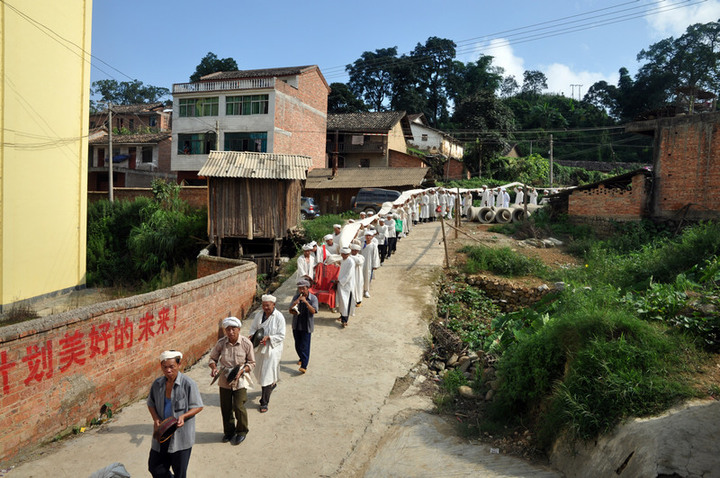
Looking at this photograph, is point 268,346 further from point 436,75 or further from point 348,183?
point 436,75

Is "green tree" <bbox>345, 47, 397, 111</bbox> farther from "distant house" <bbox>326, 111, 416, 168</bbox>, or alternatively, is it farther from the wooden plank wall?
the wooden plank wall

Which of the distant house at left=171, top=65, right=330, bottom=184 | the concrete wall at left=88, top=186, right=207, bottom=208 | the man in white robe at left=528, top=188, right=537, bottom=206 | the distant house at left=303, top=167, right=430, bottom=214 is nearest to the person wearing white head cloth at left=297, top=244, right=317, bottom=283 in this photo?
the concrete wall at left=88, top=186, right=207, bottom=208

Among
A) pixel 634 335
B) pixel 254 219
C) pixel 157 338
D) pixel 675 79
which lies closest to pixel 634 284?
pixel 634 335

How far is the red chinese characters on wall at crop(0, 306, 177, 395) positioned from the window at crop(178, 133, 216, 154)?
23926 mm

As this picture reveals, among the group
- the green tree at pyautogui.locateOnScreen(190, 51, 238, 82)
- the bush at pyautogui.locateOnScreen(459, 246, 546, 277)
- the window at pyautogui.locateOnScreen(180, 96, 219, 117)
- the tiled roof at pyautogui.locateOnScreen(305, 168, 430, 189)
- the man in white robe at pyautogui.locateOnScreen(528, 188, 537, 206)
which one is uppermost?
the green tree at pyautogui.locateOnScreen(190, 51, 238, 82)

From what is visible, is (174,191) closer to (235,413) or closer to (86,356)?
(86,356)

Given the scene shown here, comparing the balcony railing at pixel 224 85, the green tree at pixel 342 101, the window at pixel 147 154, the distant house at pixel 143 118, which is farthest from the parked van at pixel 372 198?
the distant house at pixel 143 118

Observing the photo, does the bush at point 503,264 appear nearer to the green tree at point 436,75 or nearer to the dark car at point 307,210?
the dark car at point 307,210

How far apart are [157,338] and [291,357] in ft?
6.79

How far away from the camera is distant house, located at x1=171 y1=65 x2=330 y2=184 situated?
28.0 meters

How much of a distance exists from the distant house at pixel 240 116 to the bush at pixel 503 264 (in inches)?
706

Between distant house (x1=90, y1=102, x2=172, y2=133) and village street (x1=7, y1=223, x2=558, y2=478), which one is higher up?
distant house (x1=90, y1=102, x2=172, y2=133)

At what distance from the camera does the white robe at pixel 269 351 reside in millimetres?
5906

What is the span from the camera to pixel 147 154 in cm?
3506
